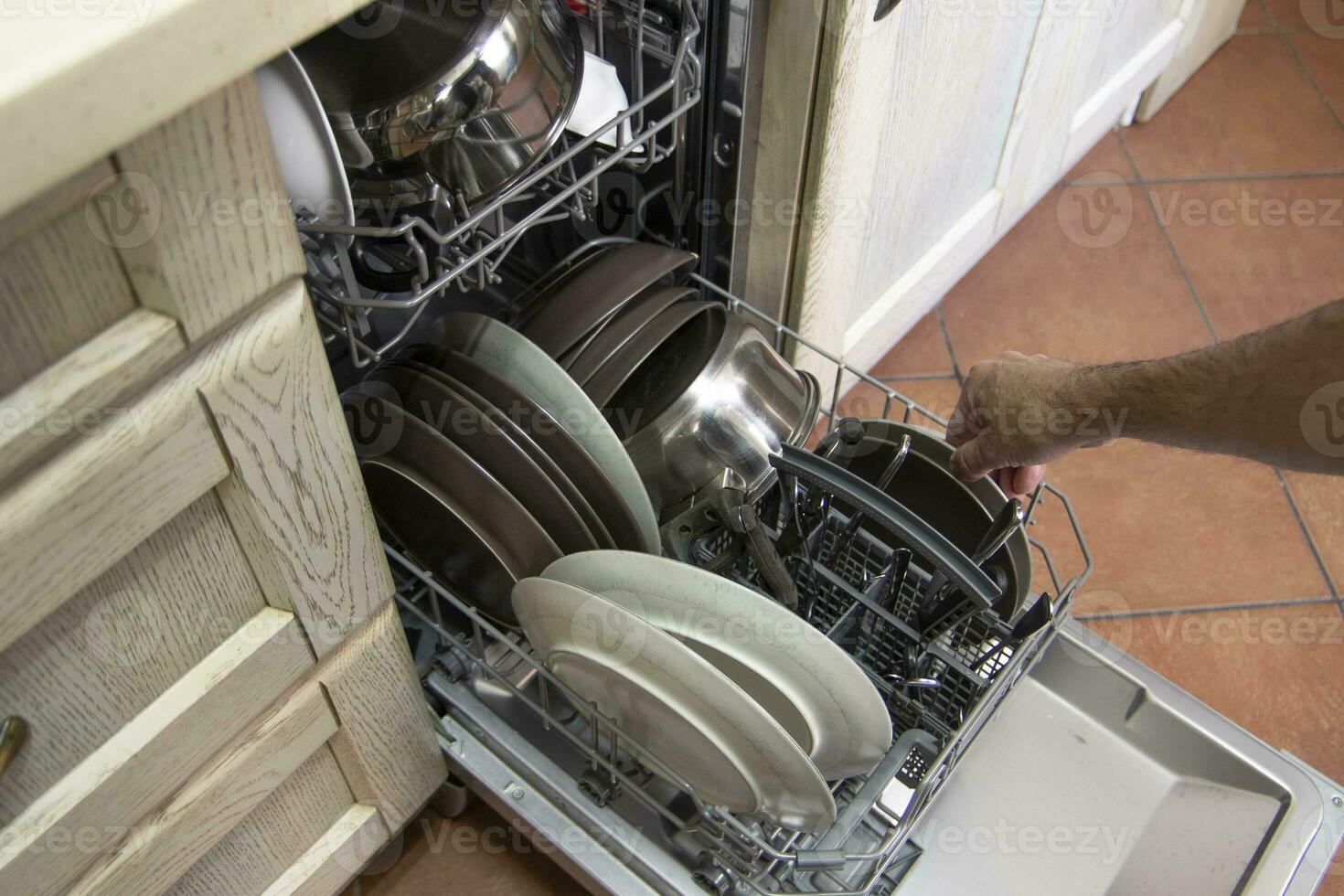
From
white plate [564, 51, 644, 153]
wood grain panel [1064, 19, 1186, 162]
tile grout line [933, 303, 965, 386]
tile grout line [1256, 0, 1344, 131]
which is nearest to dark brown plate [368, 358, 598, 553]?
white plate [564, 51, 644, 153]

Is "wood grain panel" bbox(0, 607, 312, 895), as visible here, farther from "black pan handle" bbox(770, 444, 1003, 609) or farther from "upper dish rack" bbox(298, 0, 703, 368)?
"black pan handle" bbox(770, 444, 1003, 609)

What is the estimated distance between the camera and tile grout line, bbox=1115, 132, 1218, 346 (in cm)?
164

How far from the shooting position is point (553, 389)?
0.82 m

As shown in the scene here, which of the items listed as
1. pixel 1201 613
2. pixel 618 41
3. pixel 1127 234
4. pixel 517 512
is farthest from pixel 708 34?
pixel 1127 234

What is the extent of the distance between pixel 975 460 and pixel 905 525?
0.45ft

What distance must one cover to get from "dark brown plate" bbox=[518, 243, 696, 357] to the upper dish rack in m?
0.05

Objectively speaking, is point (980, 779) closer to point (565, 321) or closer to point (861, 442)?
point (861, 442)

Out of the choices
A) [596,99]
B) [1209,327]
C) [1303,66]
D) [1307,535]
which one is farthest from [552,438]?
[1303,66]

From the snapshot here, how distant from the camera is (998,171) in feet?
4.52

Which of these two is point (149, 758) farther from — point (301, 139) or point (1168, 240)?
point (1168, 240)

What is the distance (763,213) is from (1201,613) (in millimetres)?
762

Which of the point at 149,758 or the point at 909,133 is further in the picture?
the point at 909,133

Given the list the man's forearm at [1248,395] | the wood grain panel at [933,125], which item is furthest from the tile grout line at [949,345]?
the man's forearm at [1248,395]

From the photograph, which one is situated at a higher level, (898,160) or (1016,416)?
(898,160)
